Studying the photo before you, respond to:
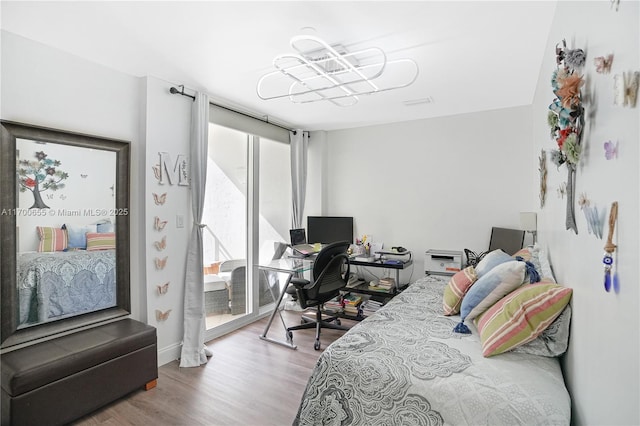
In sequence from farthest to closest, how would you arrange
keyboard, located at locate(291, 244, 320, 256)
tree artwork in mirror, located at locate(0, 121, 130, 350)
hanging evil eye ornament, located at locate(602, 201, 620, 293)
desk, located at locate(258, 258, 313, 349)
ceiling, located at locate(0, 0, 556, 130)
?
keyboard, located at locate(291, 244, 320, 256), desk, located at locate(258, 258, 313, 349), tree artwork in mirror, located at locate(0, 121, 130, 350), ceiling, located at locate(0, 0, 556, 130), hanging evil eye ornament, located at locate(602, 201, 620, 293)

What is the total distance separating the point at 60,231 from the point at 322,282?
7.29 ft

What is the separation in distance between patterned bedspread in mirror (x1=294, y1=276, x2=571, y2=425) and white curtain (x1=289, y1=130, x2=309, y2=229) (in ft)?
9.71

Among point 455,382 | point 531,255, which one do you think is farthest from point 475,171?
point 455,382

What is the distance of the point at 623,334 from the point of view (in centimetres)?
80

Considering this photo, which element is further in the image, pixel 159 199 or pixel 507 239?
pixel 507 239

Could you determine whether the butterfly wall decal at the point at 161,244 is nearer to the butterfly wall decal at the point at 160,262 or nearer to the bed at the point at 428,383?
the butterfly wall decal at the point at 160,262

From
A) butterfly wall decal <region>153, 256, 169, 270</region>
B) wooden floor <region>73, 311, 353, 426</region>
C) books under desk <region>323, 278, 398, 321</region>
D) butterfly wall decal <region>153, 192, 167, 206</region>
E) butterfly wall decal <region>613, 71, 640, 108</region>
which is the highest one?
butterfly wall decal <region>613, 71, 640, 108</region>

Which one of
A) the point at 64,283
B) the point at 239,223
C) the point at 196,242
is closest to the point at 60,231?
the point at 64,283

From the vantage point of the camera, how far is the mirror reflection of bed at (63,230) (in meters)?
2.19

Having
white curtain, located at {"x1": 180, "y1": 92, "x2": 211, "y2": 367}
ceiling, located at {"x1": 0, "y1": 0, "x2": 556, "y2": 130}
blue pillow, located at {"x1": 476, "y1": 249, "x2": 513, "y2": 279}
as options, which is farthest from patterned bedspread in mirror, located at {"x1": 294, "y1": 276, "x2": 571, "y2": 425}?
ceiling, located at {"x1": 0, "y1": 0, "x2": 556, "y2": 130}

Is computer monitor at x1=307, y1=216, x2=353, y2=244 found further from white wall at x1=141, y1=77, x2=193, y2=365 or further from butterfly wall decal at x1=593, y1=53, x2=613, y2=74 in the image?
butterfly wall decal at x1=593, y1=53, x2=613, y2=74

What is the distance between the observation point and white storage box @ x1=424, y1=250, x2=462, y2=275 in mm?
3779

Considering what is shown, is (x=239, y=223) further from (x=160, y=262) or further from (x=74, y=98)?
(x=74, y=98)

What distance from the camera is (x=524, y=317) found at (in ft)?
4.92
